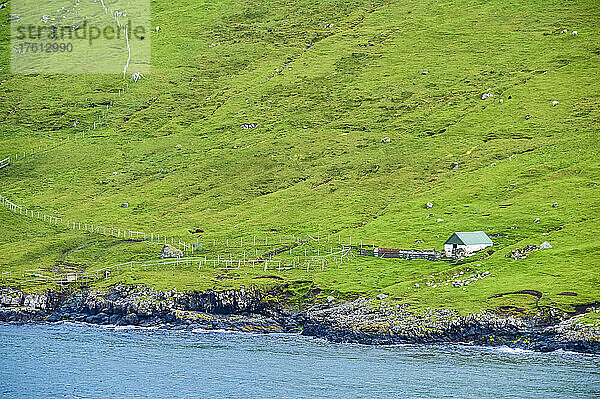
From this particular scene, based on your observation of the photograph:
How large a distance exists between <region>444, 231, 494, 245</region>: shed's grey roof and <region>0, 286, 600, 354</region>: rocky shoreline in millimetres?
22872

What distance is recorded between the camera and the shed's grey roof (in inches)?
5241

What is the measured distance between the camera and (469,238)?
440 feet

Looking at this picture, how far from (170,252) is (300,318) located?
38.4 m

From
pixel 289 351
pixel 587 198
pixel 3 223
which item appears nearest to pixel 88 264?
pixel 3 223

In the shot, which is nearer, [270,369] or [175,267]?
[270,369]

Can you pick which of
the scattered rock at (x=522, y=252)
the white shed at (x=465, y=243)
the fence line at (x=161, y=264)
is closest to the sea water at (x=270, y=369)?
the fence line at (x=161, y=264)

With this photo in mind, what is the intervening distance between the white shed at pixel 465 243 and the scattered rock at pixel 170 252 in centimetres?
4858

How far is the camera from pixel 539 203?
149 metres

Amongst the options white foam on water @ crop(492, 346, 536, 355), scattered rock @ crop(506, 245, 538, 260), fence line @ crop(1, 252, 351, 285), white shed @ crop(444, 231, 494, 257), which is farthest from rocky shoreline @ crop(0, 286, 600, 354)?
white shed @ crop(444, 231, 494, 257)

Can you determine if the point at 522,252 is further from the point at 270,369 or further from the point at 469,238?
the point at 270,369

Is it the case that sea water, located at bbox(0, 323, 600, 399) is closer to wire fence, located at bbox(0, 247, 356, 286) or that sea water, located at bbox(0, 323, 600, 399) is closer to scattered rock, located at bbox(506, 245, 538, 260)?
wire fence, located at bbox(0, 247, 356, 286)

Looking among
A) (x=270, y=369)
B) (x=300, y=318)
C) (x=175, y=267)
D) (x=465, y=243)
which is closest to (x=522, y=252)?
(x=465, y=243)

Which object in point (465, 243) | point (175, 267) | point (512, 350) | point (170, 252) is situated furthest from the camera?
point (170, 252)

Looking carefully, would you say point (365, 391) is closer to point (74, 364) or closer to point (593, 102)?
point (74, 364)
